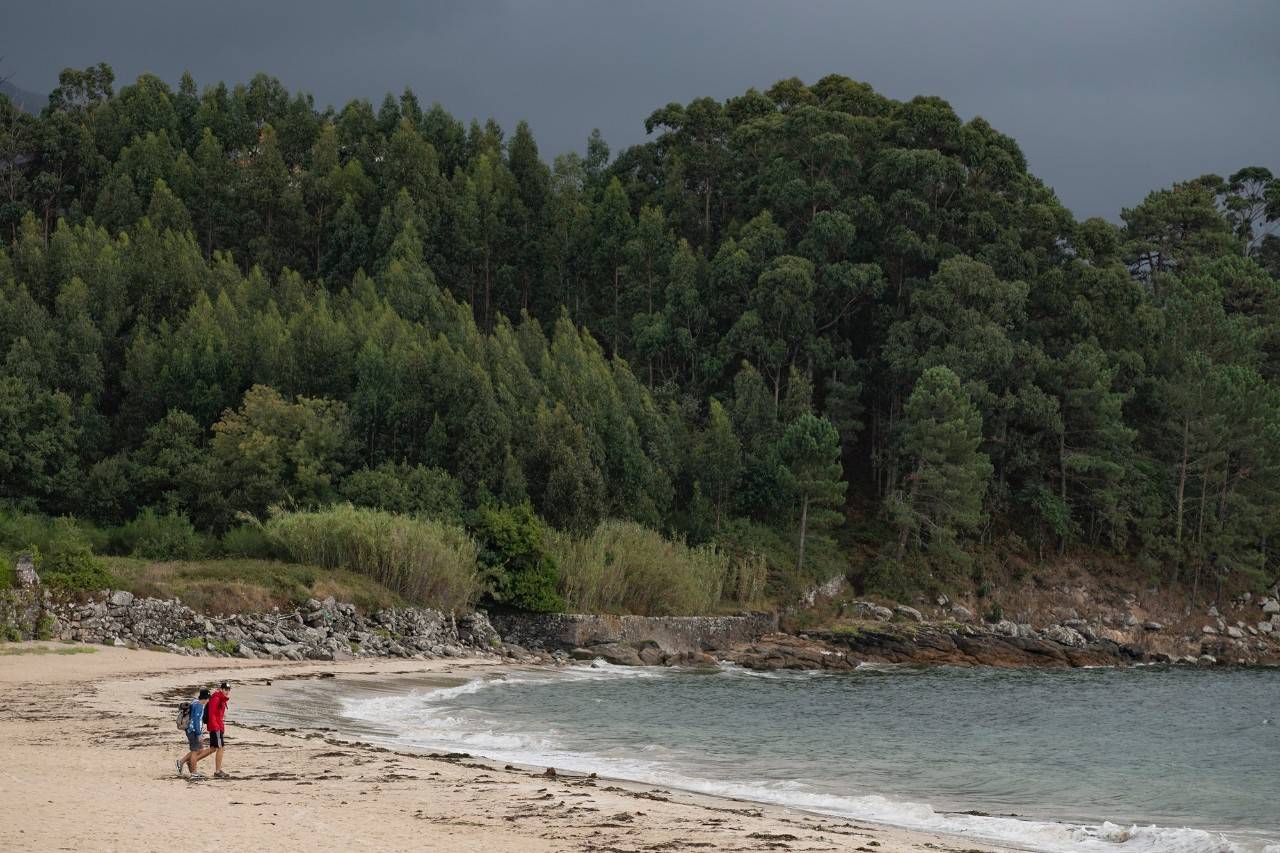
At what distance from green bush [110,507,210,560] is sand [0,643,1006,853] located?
22.4 m

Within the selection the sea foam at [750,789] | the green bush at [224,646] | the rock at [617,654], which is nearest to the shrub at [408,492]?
the rock at [617,654]

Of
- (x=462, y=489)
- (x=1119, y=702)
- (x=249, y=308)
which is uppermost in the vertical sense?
(x=249, y=308)

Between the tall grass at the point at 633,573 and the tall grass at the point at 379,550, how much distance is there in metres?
5.35

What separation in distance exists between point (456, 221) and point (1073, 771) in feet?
218

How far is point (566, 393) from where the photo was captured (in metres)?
58.5

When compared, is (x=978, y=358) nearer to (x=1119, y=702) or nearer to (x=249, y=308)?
(x=1119, y=702)

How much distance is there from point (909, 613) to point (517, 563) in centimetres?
2119

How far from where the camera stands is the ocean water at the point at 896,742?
59.0ft

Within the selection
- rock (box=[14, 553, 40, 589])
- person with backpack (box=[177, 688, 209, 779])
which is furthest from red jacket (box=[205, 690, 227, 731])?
rock (box=[14, 553, 40, 589])

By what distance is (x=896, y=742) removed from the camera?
26812 mm

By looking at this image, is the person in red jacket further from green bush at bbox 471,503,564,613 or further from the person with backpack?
green bush at bbox 471,503,564,613

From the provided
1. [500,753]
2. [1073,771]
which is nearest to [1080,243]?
[1073,771]

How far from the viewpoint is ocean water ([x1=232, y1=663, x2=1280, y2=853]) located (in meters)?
18.0

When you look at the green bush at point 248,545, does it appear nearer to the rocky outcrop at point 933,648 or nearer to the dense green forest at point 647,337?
the dense green forest at point 647,337
